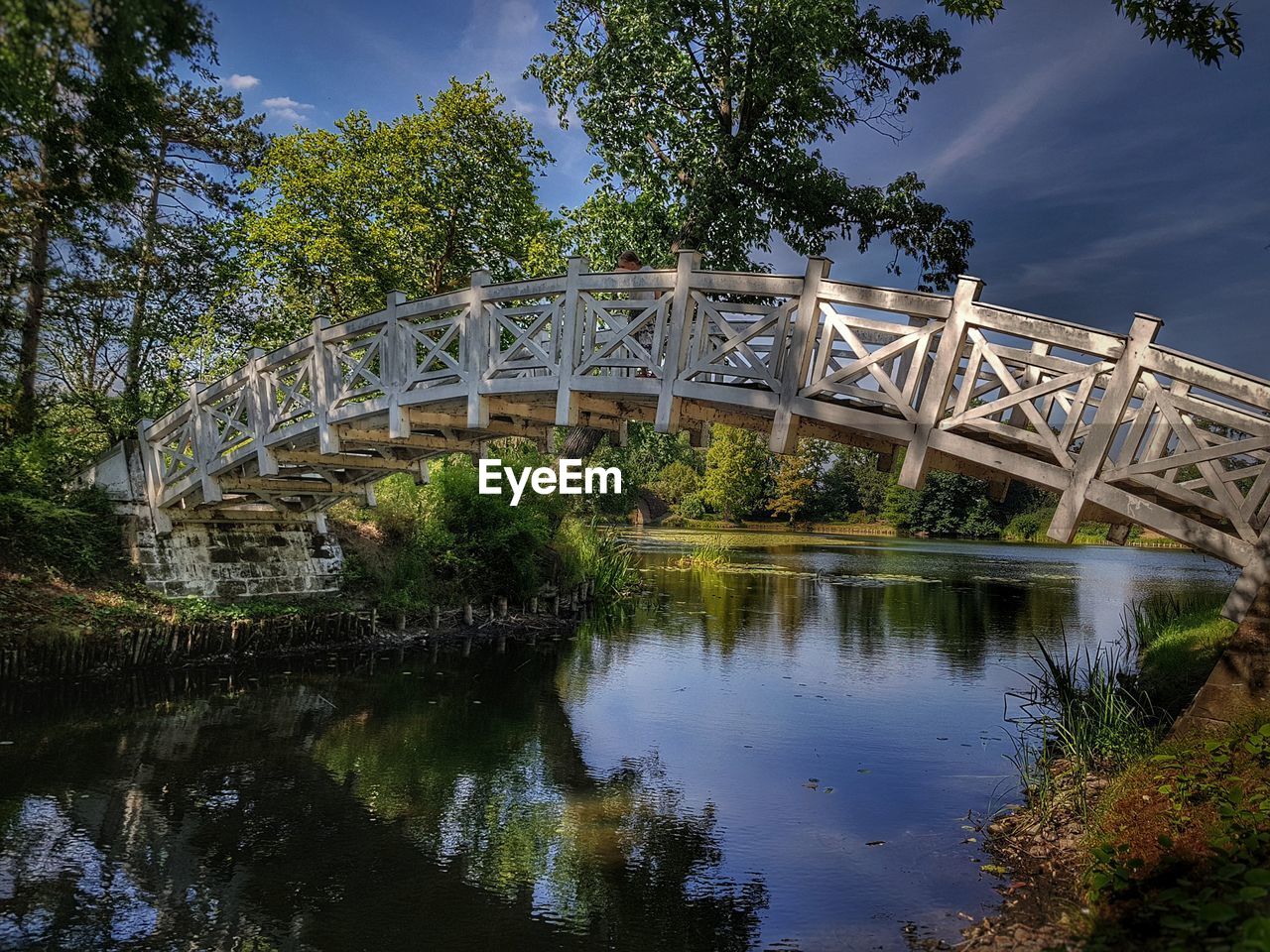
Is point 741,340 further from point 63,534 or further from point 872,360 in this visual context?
point 63,534

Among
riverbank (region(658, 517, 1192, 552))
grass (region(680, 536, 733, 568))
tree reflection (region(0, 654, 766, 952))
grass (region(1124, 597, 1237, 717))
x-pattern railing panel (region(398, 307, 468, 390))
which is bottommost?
tree reflection (region(0, 654, 766, 952))

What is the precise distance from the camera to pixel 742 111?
51.1ft

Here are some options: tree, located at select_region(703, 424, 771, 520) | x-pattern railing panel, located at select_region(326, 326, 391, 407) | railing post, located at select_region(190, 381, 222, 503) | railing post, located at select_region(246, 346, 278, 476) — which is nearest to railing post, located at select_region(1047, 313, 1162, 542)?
x-pattern railing panel, located at select_region(326, 326, 391, 407)

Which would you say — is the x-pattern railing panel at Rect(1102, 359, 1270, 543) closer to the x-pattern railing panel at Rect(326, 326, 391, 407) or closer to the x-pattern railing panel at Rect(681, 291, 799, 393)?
the x-pattern railing panel at Rect(681, 291, 799, 393)

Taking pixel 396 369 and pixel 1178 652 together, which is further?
pixel 1178 652

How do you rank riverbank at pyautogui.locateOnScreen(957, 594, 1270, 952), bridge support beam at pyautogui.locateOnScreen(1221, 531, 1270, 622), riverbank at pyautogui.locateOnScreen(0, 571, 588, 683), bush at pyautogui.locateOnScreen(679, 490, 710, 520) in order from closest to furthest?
riverbank at pyautogui.locateOnScreen(957, 594, 1270, 952), bridge support beam at pyautogui.locateOnScreen(1221, 531, 1270, 622), riverbank at pyautogui.locateOnScreen(0, 571, 588, 683), bush at pyautogui.locateOnScreen(679, 490, 710, 520)

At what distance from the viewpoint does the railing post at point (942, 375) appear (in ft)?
24.3

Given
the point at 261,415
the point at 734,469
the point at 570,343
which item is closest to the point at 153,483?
the point at 261,415

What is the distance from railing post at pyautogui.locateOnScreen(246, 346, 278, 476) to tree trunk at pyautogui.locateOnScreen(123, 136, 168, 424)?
726 centimetres

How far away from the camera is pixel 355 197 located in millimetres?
20703

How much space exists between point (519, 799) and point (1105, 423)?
259 inches

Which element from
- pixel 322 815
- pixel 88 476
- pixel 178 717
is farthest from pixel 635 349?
pixel 88 476

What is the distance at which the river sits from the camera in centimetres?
616

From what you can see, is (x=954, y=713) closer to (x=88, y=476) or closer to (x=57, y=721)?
(x=57, y=721)
